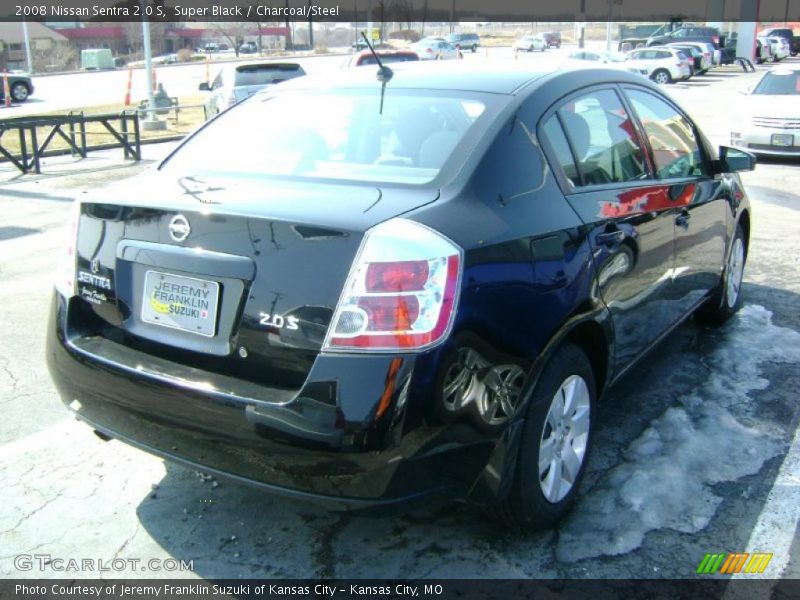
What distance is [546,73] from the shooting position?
3475 mm

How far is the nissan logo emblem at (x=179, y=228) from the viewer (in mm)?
2730

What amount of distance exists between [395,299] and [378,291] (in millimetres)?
57

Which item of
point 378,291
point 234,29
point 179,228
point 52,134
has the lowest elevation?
point 52,134

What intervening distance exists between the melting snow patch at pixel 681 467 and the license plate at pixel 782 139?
9.64 m

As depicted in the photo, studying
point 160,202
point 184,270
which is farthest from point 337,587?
point 160,202

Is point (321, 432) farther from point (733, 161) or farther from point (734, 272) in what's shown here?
point (734, 272)

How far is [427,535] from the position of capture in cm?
313

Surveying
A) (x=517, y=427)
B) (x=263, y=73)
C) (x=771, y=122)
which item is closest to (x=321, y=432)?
(x=517, y=427)

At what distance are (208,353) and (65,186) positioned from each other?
994cm

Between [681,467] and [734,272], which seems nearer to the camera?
[681,467]

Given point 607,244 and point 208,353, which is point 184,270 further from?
point 607,244

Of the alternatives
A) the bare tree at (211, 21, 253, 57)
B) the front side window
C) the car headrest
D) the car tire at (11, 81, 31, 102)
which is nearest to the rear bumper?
the car headrest

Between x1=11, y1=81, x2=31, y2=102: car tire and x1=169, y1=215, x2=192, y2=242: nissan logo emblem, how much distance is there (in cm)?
2922

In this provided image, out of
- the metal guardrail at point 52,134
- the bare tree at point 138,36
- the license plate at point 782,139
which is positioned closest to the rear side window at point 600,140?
the metal guardrail at point 52,134
